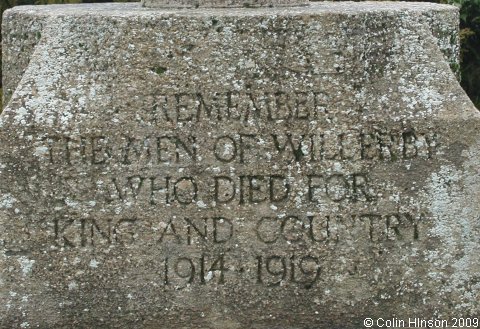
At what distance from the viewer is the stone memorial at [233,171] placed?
564cm

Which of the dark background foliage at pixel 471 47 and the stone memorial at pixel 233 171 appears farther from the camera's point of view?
the dark background foliage at pixel 471 47

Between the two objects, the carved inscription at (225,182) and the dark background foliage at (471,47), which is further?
the dark background foliage at (471,47)

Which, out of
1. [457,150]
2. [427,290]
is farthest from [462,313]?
[457,150]

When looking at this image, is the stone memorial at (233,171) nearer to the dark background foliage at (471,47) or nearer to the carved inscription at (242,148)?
the carved inscription at (242,148)

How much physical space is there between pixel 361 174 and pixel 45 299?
162cm

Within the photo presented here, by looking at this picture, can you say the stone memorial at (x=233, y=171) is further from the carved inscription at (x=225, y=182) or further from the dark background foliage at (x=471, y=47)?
the dark background foliage at (x=471, y=47)

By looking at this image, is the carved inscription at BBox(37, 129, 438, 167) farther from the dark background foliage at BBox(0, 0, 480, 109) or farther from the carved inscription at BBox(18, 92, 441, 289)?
the dark background foliage at BBox(0, 0, 480, 109)

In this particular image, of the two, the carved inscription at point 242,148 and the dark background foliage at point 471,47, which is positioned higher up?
the carved inscription at point 242,148

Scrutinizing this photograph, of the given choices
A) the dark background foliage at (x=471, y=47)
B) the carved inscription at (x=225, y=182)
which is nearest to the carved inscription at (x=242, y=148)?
the carved inscription at (x=225, y=182)

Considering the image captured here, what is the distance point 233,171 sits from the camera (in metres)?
5.67

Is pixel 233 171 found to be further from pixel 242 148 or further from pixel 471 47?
pixel 471 47

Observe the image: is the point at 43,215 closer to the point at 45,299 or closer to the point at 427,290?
the point at 45,299

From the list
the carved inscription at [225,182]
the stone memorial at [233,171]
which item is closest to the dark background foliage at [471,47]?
the stone memorial at [233,171]

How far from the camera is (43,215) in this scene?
566 centimetres
